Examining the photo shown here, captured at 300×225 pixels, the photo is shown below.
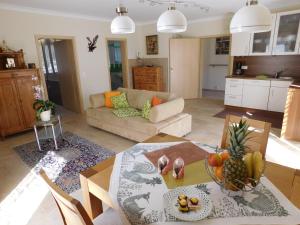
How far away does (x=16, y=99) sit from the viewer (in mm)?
3791

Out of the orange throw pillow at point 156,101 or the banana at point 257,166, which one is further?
the orange throw pillow at point 156,101

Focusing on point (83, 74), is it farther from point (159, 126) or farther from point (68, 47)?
point (159, 126)

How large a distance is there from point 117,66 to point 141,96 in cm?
480

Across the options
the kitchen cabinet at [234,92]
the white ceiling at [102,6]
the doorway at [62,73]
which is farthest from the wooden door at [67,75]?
the kitchen cabinet at [234,92]

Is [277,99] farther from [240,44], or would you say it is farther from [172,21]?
[172,21]

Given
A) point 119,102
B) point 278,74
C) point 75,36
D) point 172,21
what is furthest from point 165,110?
point 75,36

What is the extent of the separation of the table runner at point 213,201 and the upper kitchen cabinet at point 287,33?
4155mm

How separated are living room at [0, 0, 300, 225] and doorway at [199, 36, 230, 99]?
0.04 meters

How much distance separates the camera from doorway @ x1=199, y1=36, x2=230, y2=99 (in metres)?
6.96

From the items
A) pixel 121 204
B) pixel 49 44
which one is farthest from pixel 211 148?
pixel 49 44

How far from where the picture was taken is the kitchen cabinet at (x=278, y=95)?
13.8 ft

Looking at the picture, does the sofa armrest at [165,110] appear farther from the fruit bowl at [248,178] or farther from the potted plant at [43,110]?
the fruit bowl at [248,178]

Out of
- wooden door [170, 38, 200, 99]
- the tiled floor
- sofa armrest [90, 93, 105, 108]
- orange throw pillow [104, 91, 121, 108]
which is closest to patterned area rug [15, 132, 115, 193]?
the tiled floor

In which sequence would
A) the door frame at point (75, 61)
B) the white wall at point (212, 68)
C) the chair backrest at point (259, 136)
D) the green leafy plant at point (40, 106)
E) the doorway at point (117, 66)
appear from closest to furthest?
1. the chair backrest at point (259, 136)
2. the green leafy plant at point (40, 106)
3. the door frame at point (75, 61)
4. the doorway at point (117, 66)
5. the white wall at point (212, 68)
